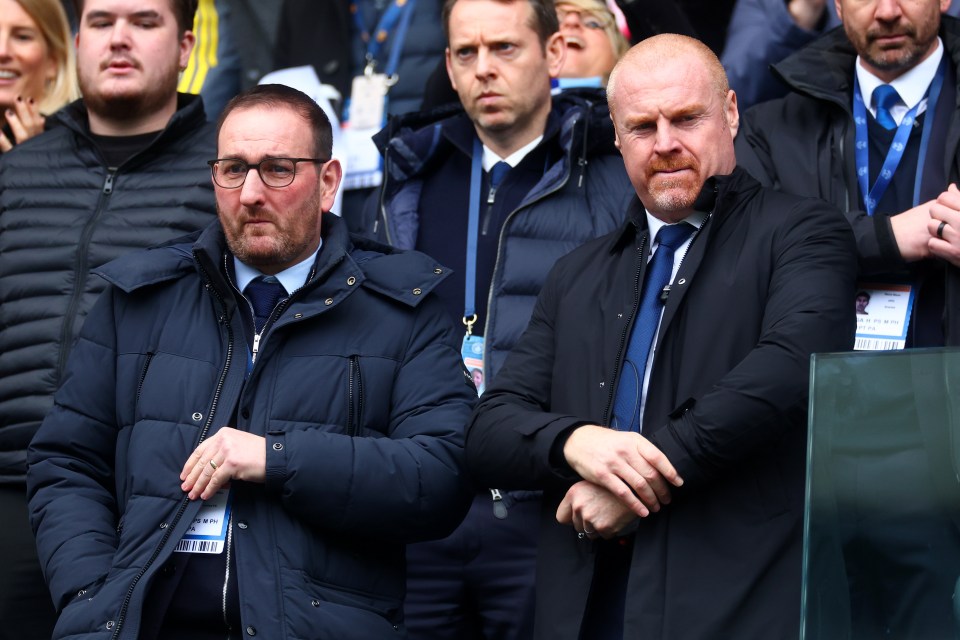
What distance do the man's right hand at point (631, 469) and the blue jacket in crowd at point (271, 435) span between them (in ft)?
1.77

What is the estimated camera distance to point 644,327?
3.56 m

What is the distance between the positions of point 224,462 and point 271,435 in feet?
0.47

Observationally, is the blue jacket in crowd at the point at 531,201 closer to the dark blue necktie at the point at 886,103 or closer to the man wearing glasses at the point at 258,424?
the man wearing glasses at the point at 258,424

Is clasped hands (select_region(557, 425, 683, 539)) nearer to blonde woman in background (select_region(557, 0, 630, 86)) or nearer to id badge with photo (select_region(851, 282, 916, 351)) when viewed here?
id badge with photo (select_region(851, 282, 916, 351))

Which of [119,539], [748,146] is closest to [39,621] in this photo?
[119,539]

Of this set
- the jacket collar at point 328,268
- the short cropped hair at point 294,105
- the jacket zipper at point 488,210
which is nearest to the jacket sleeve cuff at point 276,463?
the jacket collar at point 328,268

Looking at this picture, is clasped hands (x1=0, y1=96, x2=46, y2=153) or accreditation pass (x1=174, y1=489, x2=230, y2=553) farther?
clasped hands (x1=0, y1=96, x2=46, y2=153)

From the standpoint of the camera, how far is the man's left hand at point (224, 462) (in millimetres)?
3488

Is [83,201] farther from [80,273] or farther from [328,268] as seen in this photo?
[328,268]

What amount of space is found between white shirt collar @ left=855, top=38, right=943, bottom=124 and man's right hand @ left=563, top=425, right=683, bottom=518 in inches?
62.6

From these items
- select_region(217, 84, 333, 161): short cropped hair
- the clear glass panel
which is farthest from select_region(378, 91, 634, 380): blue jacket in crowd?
the clear glass panel

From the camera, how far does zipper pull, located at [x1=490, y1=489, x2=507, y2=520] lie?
14.3 feet

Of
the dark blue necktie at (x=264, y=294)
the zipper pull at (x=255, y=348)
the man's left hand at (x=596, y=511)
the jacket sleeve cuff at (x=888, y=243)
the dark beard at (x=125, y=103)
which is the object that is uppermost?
the dark beard at (x=125, y=103)

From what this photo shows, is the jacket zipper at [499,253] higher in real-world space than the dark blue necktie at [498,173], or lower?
lower
